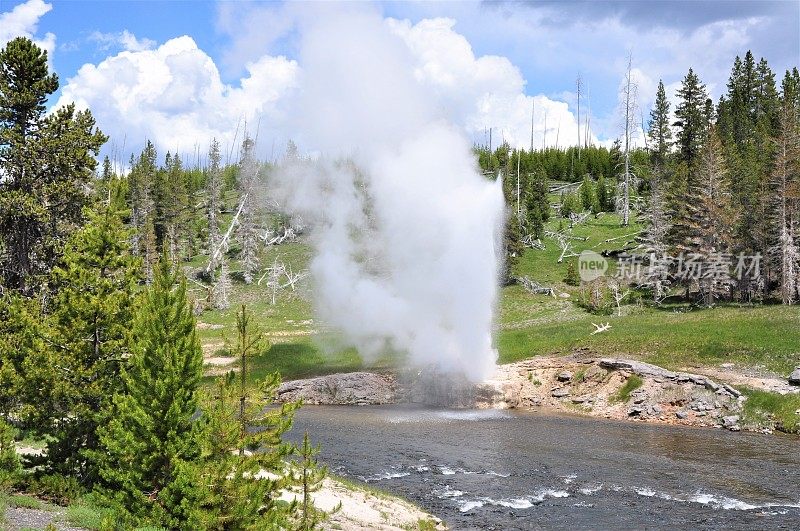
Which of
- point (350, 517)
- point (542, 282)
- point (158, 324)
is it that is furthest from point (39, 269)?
point (542, 282)

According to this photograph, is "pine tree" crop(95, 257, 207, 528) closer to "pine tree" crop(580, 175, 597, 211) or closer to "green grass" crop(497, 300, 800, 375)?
"green grass" crop(497, 300, 800, 375)

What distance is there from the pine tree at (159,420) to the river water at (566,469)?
9.99 metres

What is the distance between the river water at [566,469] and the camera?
22.6 metres

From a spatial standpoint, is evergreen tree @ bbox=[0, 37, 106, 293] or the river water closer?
the river water

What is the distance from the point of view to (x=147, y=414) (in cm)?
1669

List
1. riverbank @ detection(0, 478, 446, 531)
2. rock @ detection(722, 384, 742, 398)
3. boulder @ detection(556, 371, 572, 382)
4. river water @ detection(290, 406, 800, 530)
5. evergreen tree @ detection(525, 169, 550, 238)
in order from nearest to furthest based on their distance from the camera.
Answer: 1. riverbank @ detection(0, 478, 446, 531)
2. river water @ detection(290, 406, 800, 530)
3. rock @ detection(722, 384, 742, 398)
4. boulder @ detection(556, 371, 572, 382)
5. evergreen tree @ detection(525, 169, 550, 238)

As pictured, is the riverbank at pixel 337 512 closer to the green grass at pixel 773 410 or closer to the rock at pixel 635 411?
the rock at pixel 635 411

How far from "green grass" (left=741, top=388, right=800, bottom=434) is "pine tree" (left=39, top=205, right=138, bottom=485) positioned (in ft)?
114

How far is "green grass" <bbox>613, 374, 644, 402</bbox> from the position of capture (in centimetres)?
4216

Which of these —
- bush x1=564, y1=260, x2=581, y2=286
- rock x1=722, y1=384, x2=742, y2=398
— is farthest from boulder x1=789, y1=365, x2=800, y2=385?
bush x1=564, y1=260, x2=581, y2=286

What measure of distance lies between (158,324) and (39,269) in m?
16.3

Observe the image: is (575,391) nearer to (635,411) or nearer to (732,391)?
(635,411)

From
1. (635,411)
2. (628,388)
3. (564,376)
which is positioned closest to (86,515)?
(635,411)

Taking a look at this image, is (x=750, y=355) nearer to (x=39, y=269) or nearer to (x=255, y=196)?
(x=39, y=269)
